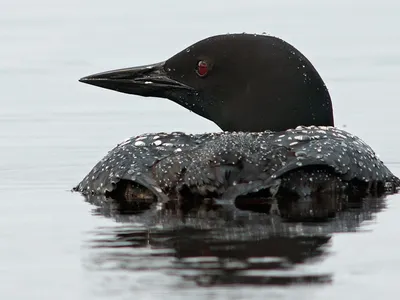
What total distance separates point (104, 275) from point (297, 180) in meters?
1.86

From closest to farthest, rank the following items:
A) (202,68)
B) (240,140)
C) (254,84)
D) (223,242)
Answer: (223,242) → (240,140) → (254,84) → (202,68)

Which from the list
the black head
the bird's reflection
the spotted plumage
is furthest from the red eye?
the bird's reflection

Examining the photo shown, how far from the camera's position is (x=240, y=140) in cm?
775

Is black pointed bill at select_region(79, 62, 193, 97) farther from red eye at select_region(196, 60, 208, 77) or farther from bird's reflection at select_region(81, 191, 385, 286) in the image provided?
bird's reflection at select_region(81, 191, 385, 286)

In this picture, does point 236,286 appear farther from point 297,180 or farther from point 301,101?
point 301,101

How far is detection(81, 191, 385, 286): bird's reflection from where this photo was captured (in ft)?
20.2

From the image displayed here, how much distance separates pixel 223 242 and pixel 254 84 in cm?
205

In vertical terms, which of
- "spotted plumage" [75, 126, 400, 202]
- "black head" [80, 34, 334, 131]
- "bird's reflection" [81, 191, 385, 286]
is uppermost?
"black head" [80, 34, 334, 131]

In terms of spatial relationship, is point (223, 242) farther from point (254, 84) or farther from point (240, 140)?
point (254, 84)

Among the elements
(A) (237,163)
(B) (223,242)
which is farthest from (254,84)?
(B) (223,242)

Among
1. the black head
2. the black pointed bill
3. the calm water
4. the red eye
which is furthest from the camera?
the black pointed bill

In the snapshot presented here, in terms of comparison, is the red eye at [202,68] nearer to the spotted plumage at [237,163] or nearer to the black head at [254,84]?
the black head at [254,84]

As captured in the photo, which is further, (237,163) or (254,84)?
(254,84)

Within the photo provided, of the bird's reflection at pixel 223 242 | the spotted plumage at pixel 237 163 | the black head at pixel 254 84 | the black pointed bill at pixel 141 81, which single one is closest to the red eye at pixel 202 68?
the black head at pixel 254 84
